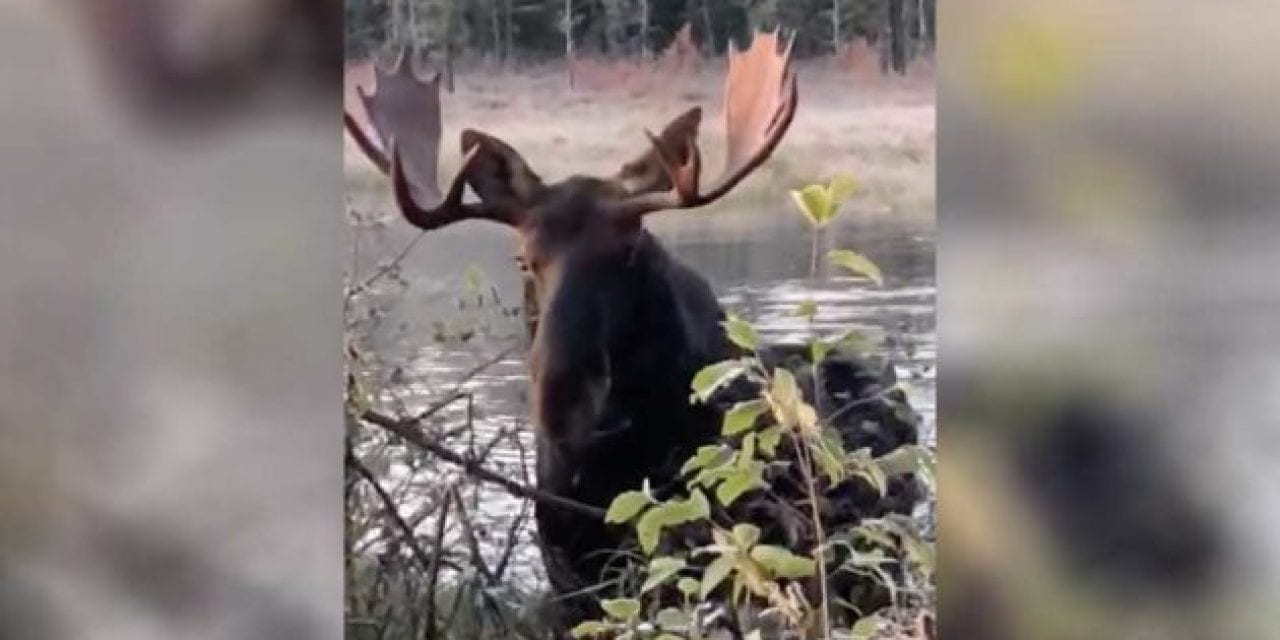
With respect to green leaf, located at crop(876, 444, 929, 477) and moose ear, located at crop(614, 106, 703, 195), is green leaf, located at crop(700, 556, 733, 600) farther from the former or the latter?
moose ear, located at crop(614, 106, 703, 195)

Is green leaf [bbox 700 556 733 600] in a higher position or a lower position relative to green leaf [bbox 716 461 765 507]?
lower

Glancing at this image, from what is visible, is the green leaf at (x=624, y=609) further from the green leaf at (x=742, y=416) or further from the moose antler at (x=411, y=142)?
the moose antler at (x=411, y=142)

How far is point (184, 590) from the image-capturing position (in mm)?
1535

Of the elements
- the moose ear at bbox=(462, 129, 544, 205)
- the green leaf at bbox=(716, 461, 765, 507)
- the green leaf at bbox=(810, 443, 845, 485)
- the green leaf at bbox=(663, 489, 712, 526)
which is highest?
the moose ear at bbox=(462, 129, 544, 205)

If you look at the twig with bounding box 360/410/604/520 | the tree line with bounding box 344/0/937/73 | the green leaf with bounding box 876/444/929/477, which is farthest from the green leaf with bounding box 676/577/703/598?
the tree line with bounding box 344/0/937/73

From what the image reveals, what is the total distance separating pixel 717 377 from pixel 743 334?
5 cm

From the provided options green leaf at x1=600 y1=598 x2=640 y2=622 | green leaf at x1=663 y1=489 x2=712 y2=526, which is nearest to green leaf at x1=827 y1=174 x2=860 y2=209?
green leaf at x1=663 y1=489 x2=712 y2=526

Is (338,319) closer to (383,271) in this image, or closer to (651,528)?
(383,271)

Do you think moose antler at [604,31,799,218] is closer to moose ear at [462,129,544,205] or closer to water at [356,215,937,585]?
water at [356,215,937,585]

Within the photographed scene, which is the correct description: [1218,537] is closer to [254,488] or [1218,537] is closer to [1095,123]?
[1095,123]

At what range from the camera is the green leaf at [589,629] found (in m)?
1.50

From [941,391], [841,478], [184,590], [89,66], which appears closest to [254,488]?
[184,590]

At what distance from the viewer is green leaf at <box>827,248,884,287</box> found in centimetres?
147

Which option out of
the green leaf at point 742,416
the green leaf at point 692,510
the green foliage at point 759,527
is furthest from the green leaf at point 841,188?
the green leaf at point 692,510
